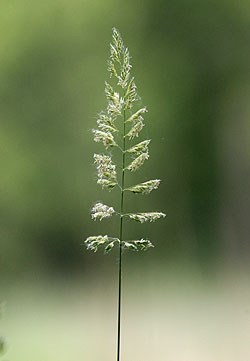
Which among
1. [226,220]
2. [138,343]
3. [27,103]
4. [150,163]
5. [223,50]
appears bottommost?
[138,343]

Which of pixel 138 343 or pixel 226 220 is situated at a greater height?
pixel 226 220

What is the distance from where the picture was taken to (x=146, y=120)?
1.07 metres

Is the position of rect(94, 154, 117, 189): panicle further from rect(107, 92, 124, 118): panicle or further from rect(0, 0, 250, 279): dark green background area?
rect(0, 0, 250, 279): dark green background area

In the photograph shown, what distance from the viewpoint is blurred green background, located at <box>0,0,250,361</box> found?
1.04 meters

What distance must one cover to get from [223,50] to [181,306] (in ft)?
1.88

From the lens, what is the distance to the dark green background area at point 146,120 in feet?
3.50

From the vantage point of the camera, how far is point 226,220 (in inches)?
43.4

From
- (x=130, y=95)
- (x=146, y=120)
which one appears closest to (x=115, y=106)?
(x=130, y=95)

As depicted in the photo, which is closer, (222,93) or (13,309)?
(13,309)

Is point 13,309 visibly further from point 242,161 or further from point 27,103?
point 242,161

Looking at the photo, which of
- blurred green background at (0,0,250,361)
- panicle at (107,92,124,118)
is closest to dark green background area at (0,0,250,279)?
blurred green background at (0,0,250,361)

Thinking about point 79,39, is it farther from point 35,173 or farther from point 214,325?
point 214,325

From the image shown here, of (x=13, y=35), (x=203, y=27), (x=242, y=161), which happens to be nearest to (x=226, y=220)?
(x=242, y=161)

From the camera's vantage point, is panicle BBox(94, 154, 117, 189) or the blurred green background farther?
the blurred green background
